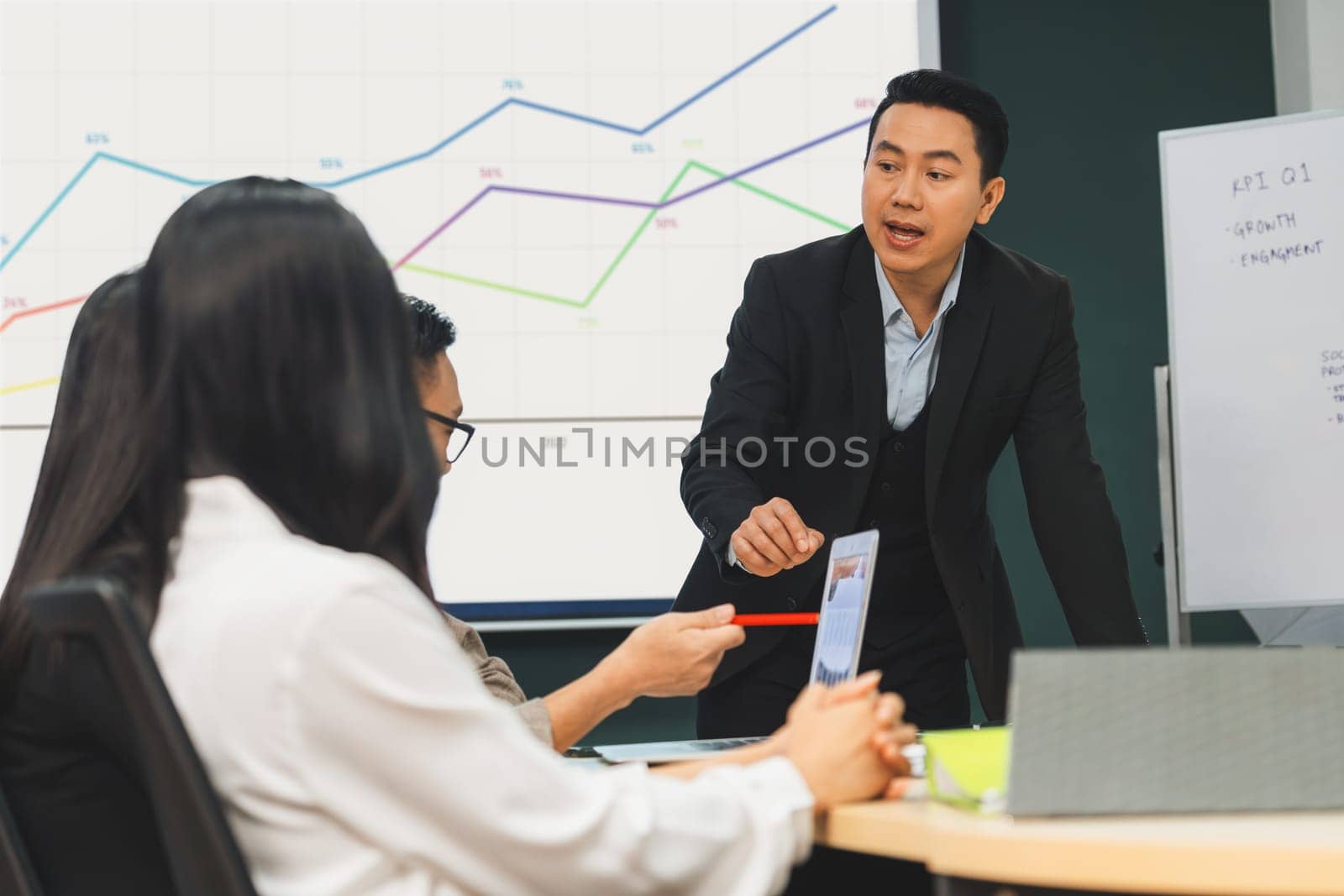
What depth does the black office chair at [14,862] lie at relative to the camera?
2.93 feet

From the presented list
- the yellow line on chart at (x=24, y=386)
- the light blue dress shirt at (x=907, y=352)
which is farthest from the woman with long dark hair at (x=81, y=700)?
the yellow line on chart at (x=24, y=386)

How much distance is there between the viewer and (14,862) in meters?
0.90

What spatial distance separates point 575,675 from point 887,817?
204cm

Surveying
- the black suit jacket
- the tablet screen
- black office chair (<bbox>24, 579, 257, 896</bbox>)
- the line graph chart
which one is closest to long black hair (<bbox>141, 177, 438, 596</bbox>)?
black office chair (<bbox>24, 579, 257, 896</bbox>)

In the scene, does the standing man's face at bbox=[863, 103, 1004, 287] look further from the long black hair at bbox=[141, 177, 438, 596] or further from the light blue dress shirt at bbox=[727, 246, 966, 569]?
the long black hair at bbox=[141, 177, 438, 596]

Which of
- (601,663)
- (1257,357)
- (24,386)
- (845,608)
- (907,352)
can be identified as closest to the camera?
(845,608)

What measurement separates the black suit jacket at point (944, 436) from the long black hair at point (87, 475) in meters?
1.14

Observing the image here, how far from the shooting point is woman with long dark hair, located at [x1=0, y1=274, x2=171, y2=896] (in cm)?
87

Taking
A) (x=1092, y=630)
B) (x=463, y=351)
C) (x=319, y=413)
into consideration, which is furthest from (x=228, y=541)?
(x=463, y=351)

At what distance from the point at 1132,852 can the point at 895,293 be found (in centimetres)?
158

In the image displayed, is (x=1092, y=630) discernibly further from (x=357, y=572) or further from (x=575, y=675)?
(x=357, y=572)

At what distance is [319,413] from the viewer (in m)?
0.90

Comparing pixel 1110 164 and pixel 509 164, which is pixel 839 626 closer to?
pixel 509 164

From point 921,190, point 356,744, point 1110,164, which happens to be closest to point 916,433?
point 921,190
